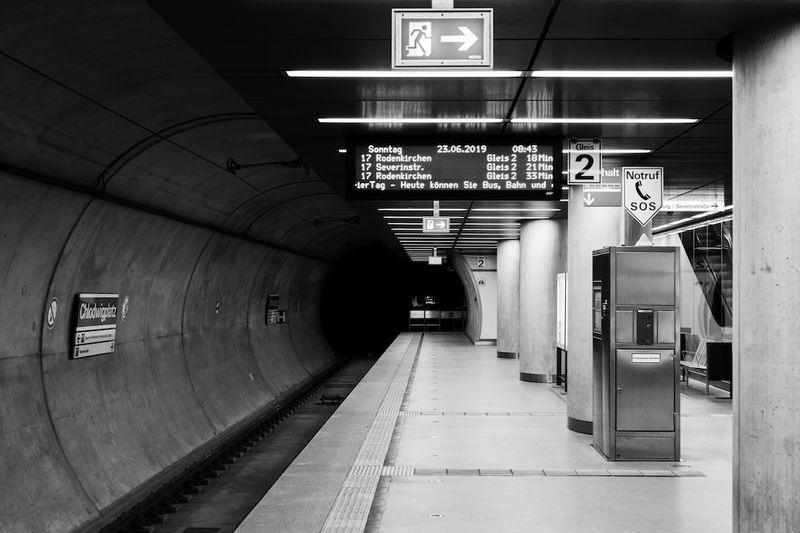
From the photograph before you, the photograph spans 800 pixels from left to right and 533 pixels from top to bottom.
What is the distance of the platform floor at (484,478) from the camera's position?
5.79 m

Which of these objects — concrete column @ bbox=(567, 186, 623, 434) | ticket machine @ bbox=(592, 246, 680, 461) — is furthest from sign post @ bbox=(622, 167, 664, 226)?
concrete column @ bbox=(567, 186, 623, 434)

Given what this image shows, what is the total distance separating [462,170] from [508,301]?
15111 millimetres

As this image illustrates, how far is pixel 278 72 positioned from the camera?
234 inches

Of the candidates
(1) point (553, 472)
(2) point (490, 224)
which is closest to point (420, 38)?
(1) point (553, 472)

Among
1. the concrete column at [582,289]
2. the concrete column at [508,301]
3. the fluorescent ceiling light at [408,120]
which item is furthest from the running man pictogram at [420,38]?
the concrete column at [508,301]

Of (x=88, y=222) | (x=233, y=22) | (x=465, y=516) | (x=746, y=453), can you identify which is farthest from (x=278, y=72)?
(x=88, y=222)

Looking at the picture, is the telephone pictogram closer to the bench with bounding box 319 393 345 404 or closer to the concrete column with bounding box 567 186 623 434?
the concrete column with bounding box 567 186 623 434

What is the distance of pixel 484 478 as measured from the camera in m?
7.23

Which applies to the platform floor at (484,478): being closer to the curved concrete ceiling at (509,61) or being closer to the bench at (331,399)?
the curved concrete ceiling at (509,61)

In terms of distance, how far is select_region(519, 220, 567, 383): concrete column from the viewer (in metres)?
16.2

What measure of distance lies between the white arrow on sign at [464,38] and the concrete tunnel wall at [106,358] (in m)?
5.32

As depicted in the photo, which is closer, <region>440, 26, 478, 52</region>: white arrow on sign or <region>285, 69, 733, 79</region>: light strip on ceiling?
<region>440, 26, 478, 52</region>: white arrow on sign

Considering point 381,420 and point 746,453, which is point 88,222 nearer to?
point 381,420

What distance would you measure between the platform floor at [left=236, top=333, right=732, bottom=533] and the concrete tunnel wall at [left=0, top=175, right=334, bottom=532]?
3.18m
